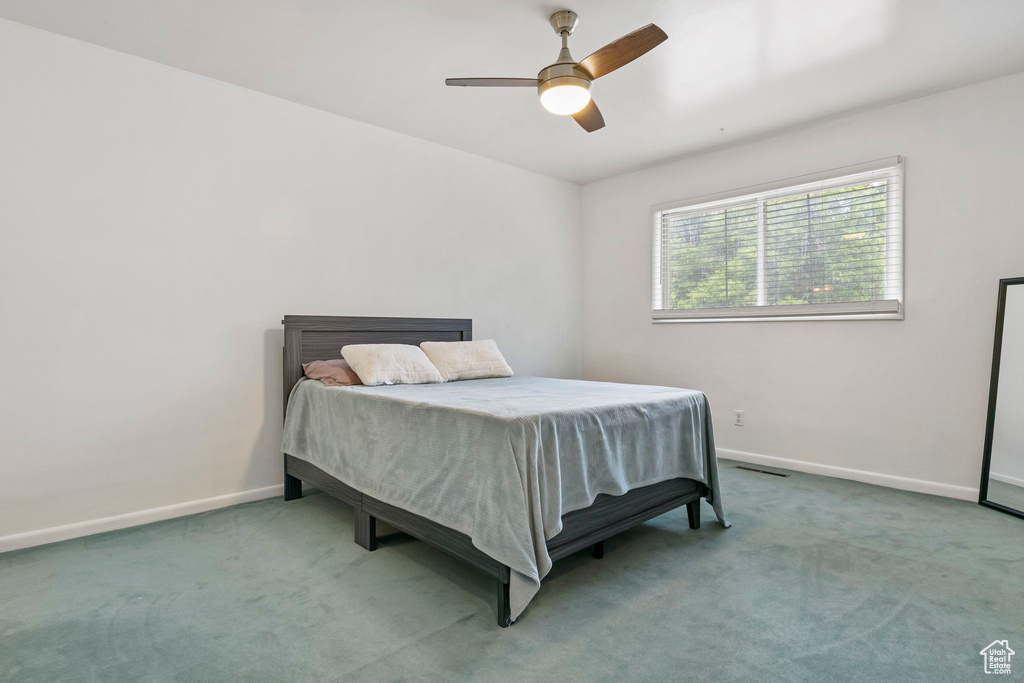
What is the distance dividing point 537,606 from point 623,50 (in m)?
2.15

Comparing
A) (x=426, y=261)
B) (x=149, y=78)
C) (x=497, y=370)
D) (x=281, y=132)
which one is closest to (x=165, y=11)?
(x=149, y=78)

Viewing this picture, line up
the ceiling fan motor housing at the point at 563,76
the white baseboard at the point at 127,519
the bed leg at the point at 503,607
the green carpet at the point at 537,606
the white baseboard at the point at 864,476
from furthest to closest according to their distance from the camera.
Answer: the white baseboard at the point at 864,476 → the white baseboard at the point at 127,519 → the ceiling fan motor housing at the point at 563,76 → the bed leg at the point at 503,607 → the green carpet at the point at 537,606

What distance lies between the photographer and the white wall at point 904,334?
3080 millimetres

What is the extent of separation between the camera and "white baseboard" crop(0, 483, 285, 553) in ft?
8.11

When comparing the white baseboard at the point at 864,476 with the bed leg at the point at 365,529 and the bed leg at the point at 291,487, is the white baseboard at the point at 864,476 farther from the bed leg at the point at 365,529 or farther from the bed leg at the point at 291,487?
the bed leg at the point at 291,487

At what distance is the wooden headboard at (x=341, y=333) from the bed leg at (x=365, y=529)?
108 cm

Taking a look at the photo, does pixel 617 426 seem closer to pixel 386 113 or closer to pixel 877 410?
pixel 877 410

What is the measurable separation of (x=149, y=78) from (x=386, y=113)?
1299 mm

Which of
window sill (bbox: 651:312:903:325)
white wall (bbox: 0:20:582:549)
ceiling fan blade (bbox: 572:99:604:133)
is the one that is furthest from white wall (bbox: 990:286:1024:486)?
white wall (bbox: 0:20:582:549)

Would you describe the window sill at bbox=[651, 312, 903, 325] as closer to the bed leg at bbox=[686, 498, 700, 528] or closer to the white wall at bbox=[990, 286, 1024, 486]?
the white wall at bbox=[990, 286, 1024, 486]

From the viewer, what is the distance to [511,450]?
1773mm

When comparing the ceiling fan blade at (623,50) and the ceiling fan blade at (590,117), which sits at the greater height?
the ceiling fan blade at (623,50)

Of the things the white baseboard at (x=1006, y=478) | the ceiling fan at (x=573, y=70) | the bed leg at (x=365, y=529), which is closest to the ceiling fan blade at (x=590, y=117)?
the ceiling fan at (x=573, y=70)

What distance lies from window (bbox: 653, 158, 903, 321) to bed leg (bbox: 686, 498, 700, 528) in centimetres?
190
